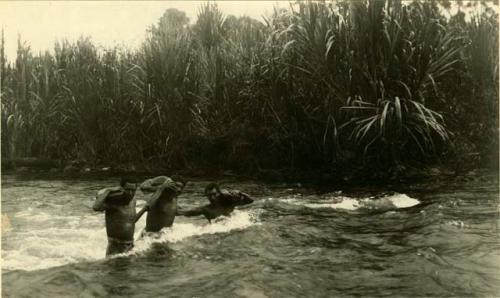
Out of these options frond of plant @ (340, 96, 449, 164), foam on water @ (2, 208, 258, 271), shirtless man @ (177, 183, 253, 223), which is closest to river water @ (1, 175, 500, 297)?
foam on water @ (2, 208, 258, 271)

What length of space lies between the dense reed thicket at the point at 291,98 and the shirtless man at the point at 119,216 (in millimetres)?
2155

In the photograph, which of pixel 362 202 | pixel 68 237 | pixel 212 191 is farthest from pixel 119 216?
pixel 362 202

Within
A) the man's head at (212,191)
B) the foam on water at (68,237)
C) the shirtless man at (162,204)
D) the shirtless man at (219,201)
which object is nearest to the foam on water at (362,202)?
the foam on water at (68,237)

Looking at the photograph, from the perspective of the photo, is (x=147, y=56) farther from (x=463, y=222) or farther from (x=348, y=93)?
(x=463, y=222)

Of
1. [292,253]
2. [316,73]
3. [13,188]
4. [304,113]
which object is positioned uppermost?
[316,73]

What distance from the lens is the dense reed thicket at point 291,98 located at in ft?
23.5

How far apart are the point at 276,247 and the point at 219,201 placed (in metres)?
1.11

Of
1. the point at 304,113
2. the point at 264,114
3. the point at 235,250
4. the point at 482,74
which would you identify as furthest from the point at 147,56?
the point at 482,74

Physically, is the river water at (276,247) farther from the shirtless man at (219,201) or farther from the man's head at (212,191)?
the man's head at (212,191)

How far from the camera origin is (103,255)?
16.2 ft

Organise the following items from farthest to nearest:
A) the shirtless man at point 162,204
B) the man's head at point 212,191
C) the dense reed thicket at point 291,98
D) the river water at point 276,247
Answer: the dense reed thicket at point 291,98
the man's head at point 212,191
the shirtless man at point 162,204
the river water at point 276,247

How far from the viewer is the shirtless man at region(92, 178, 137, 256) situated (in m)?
5.04

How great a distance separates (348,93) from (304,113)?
0.68 m

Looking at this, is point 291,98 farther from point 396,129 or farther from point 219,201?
point 219,201
